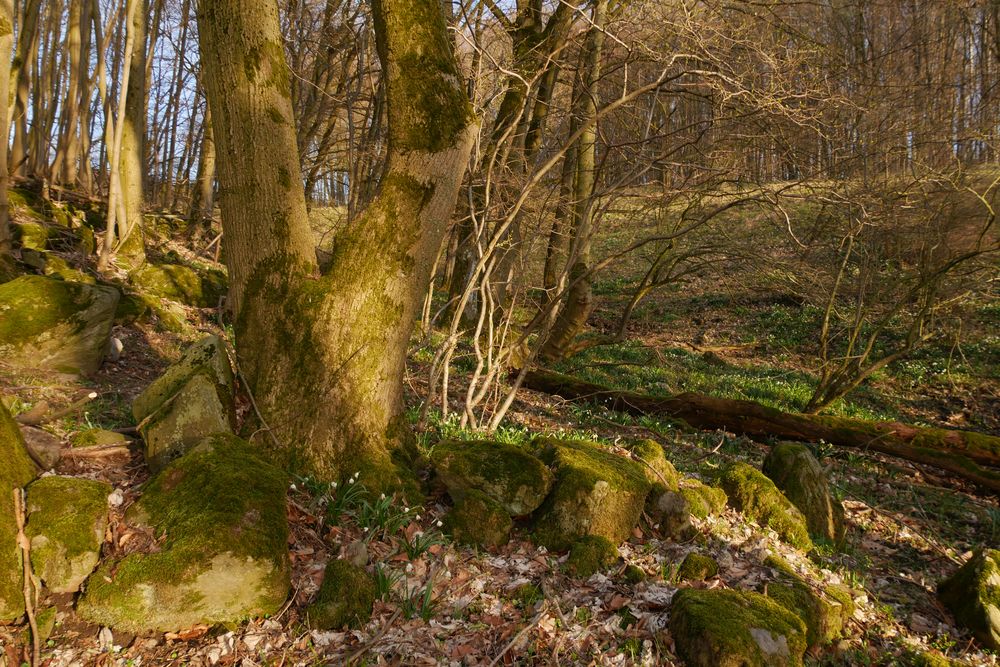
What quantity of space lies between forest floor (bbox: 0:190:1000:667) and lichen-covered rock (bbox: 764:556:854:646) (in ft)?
0.32

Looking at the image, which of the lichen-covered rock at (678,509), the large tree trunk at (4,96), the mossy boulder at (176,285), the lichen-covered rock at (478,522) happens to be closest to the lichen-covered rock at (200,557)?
the lichen-covered rock at (478,522)

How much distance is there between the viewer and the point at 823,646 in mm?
3826

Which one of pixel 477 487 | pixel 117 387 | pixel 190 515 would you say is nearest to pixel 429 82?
pixel 477 487

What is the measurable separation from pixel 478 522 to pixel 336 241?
239cm

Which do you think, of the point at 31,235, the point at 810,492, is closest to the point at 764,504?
the point at 810,492

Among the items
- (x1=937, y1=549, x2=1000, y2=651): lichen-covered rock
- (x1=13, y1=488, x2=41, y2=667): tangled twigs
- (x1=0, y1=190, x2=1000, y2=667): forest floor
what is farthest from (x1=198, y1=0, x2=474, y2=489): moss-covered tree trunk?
(x1=937, y1=549, x2=1000, y2=651): lichen-covered rock

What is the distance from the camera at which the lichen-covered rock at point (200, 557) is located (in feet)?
9.62

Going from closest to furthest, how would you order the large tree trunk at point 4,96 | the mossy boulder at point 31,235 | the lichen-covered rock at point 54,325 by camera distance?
1. the lichen-covered rock at point 54,325
2. the large tree trunk at point 4,96
3. the mossy boulder at point 31,235

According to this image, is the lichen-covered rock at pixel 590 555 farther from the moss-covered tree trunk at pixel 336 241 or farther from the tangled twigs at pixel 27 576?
the tangled twigs at pixel 27 576

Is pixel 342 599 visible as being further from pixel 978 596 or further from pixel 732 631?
pixel 978 596

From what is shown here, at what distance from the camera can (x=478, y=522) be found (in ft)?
13.6

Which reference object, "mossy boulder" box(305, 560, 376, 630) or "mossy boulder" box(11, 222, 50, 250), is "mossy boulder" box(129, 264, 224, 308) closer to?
"mossy boulder" box(11, 222, 50, 250)

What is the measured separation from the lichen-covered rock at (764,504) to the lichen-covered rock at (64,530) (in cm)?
490

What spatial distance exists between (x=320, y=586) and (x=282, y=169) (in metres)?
2.91
